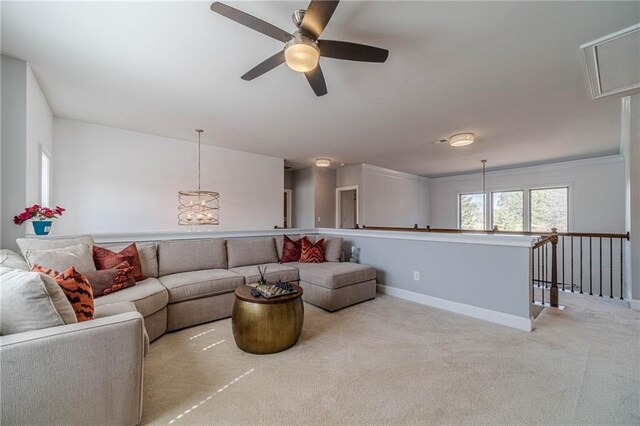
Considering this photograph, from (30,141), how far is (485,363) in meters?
4.58

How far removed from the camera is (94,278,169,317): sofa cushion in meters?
2.23

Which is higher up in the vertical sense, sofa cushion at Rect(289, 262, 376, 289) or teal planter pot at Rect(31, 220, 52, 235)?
teal planter pot at Rect(31, 220, 52, 235)

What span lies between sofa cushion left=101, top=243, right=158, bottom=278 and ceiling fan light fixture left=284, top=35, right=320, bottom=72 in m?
2.66

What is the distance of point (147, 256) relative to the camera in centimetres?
310

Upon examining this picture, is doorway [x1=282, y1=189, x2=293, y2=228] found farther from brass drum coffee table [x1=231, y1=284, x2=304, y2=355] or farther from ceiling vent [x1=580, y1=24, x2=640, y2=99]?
ceiling vent [x1=580, y1=24, x2=640, y2=99]

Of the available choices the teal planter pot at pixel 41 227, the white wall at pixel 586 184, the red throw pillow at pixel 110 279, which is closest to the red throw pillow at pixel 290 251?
the red throw pillow at pixel 110 279

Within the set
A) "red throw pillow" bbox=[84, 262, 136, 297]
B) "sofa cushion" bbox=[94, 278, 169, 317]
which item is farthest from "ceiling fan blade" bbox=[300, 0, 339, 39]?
"red throw pillow" bbox=[84, 262, 136, 297]

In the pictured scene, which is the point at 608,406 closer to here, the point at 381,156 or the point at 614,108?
the point at 614,108

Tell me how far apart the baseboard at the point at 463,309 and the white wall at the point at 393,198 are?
3.04 metres

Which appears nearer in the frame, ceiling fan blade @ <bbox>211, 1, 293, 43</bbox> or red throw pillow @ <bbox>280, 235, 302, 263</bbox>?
ceiling fan blade @ <bbox>211, 1, 293, 43</bbox>

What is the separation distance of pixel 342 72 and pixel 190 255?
2.75 meters

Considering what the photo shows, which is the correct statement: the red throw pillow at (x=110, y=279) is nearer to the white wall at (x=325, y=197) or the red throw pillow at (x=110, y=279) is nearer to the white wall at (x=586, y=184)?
the white wall at (x=325, y=197)

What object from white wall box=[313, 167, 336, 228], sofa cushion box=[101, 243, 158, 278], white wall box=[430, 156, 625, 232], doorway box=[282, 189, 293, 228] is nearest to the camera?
sofa cushion box=[101, 243, 158, 278]

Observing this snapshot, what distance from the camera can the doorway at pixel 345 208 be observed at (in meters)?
7.51
